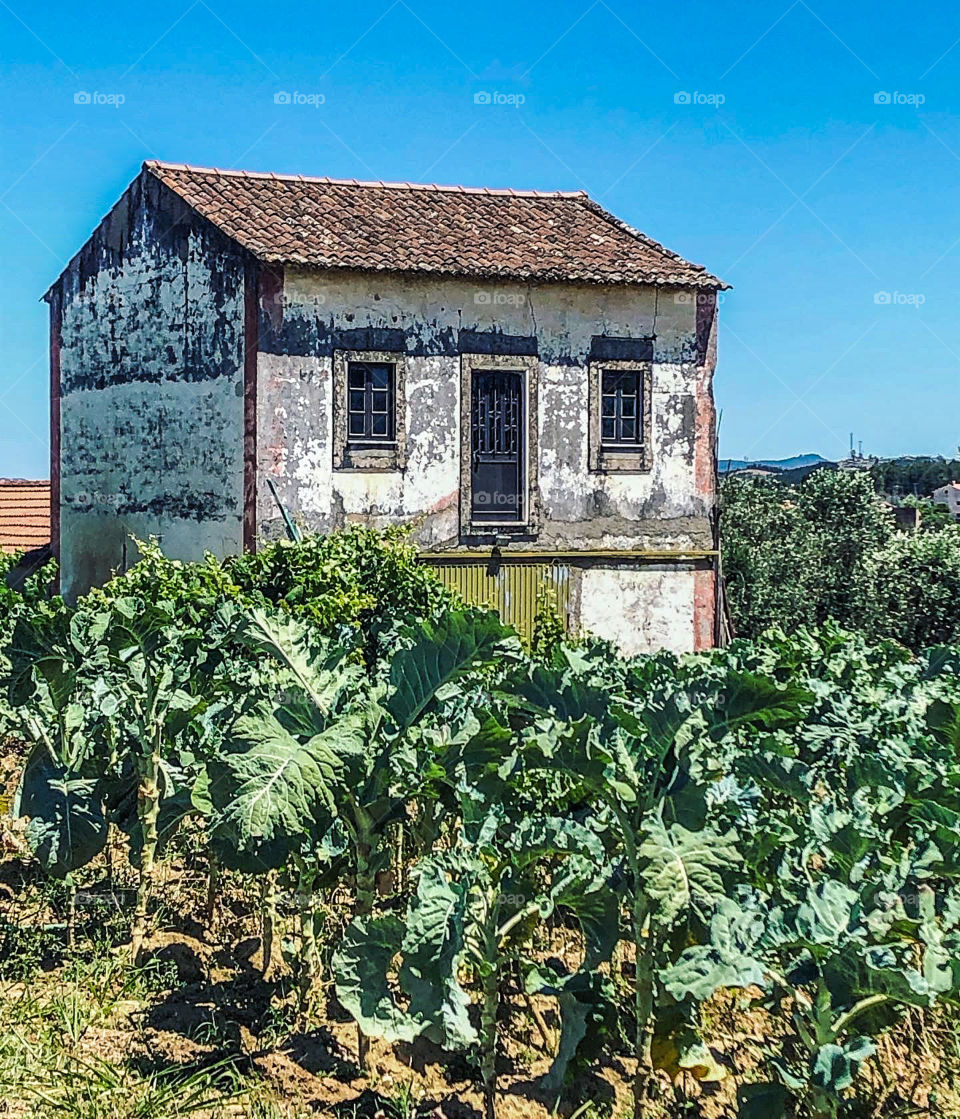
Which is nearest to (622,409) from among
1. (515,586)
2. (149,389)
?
(515,586)

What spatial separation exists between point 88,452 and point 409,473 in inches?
229

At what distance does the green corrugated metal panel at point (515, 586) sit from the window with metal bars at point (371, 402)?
1993 mm

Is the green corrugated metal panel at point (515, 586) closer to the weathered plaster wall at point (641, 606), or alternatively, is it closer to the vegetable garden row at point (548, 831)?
the weathered plaster wall at point (641, 606)

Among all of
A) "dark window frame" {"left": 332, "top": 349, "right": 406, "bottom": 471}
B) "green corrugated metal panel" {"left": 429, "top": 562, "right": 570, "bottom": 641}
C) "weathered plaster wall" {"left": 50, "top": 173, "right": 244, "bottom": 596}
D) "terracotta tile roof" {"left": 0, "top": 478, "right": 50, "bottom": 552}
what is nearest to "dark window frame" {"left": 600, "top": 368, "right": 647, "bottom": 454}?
"green corrugated metal panel" {"left": 429, "top": 562, "right": 570, "bottom": 641}

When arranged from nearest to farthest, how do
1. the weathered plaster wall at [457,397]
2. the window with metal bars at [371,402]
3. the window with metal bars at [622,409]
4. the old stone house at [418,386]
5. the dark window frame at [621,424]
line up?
1. the weathered plaster wall at [457,397]
2. the old stone house at [418,386]
3. the window with metal bars at [371,402]
4. the dark window frame at [621,424]
5. the window with metal bars at [622,409]

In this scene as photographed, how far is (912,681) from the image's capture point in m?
8.41

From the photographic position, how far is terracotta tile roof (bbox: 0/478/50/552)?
25281mm

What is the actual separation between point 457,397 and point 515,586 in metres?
2.64

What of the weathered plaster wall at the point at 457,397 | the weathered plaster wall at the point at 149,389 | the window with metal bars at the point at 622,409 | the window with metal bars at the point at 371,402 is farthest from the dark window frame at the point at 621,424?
the weathered plaster wall at the point at 149,389

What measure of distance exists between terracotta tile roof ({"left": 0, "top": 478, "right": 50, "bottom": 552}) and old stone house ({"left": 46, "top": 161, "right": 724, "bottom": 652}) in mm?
5733

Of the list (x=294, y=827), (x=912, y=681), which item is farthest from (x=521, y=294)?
(x=294, y=827)

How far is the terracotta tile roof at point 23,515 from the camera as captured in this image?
25281 millimetres

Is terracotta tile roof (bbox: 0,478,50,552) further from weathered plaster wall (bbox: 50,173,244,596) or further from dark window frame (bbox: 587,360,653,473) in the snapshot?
dark window frame (bbox: 587,360,653,473)

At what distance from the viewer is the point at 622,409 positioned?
18.8m
